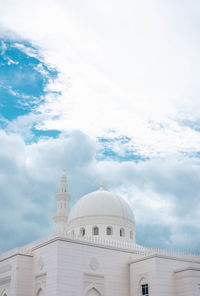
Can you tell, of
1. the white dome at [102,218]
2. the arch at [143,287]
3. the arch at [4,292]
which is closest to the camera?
the arch at [143,287]

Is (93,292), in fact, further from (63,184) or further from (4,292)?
(63,184)

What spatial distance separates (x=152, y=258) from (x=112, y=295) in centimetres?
358

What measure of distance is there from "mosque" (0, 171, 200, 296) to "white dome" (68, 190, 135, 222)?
6041mm

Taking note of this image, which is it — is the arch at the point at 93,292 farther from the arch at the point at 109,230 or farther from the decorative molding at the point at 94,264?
the arch at the point at 109,230

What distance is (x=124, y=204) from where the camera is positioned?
3312 centimetres

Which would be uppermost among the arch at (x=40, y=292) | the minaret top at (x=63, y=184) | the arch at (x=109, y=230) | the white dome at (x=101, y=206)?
the minaret top at (x=63, y=184)

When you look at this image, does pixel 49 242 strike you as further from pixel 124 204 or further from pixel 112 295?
pixel 124 204

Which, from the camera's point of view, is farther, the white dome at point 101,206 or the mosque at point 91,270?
the white dome at point 101,206

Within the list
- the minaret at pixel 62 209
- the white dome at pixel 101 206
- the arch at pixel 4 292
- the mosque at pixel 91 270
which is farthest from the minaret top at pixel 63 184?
the arch at pixel 4 292

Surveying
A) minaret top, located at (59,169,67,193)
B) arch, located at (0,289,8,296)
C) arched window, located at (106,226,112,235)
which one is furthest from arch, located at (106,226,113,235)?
arch, located at (0,289,8,296)

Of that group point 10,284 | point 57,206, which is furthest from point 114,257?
point 57,206

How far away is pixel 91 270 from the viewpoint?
907 inches

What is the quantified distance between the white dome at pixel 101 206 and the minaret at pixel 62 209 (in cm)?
257

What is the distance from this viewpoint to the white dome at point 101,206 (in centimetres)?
3155
